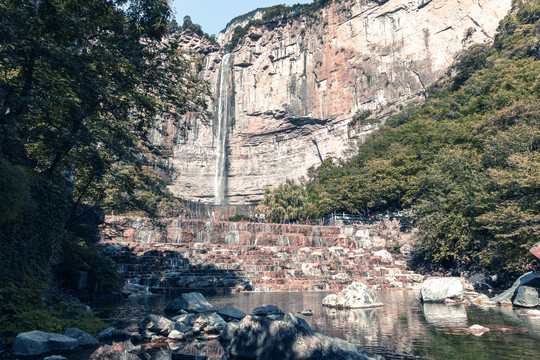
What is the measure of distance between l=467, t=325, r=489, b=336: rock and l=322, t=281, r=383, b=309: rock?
517 cm

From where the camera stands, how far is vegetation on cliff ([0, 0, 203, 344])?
7.35 m

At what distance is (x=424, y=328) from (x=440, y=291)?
7.44 m

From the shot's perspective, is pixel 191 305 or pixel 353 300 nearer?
pixel 191 305

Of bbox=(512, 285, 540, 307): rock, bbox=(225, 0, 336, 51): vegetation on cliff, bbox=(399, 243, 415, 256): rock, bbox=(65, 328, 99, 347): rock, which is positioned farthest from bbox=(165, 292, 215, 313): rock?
bbox=(225, 0, 336, 51): vegetation on cliff

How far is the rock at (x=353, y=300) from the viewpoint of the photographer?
13750 millimetres

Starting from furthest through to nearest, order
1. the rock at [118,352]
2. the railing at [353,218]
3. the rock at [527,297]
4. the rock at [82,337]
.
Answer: the railing at [353,218] < the rock at [527,297] < the rock at [82,337] < the rock at [118,352]

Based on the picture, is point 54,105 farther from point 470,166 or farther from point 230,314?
point 470,166

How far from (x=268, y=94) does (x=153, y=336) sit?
3041 inches

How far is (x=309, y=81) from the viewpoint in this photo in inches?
3051

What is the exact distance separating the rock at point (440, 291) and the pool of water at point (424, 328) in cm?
139

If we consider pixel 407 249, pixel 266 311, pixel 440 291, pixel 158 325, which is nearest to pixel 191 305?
pixel 266 311

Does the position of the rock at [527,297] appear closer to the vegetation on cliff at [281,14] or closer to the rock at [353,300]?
the rock at [353,300]

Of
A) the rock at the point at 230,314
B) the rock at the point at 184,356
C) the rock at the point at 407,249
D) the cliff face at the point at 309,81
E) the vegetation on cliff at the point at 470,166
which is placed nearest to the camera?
the rock at the point at 184,356

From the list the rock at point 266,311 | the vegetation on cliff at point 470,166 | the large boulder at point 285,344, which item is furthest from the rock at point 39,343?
the vegetation on cliff at point 470,166
